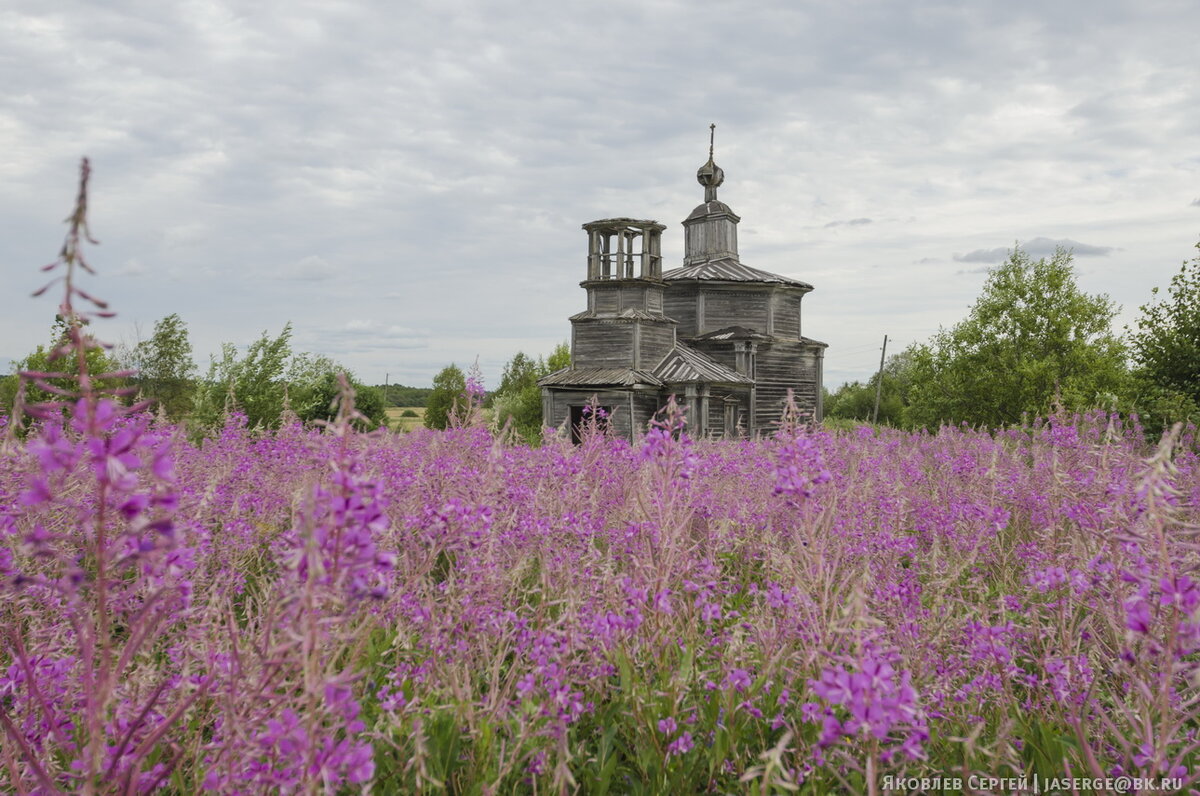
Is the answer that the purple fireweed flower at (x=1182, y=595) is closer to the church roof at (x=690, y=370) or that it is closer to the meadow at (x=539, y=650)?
the meadow at (x=539, y=650)

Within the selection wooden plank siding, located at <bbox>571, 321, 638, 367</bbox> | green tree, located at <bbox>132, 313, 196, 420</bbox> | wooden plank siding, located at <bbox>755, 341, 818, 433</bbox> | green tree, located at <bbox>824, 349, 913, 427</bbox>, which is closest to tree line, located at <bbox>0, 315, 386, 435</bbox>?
green tree, located at <bbox>132, 313, 196, 420</bbox>

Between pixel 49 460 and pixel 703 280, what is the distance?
101 ft

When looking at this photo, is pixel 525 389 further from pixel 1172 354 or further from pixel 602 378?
pixel 1172 354

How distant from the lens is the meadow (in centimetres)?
160

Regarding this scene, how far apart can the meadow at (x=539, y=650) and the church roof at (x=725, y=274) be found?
26.7 m

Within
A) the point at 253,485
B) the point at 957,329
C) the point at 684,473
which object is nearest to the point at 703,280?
the point at 957,329

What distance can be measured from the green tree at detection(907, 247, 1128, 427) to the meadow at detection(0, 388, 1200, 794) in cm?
2951

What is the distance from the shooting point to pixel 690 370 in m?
26.5

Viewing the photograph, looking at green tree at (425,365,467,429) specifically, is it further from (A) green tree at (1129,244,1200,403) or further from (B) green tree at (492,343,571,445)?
(A) green tree at (1129,244,1200,403)

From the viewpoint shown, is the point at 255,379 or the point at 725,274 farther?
the point at 725,274

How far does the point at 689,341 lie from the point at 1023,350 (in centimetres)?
1531

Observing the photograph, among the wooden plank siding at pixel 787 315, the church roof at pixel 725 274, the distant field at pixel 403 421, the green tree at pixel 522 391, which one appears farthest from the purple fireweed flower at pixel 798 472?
the green tree at pixel 522 391

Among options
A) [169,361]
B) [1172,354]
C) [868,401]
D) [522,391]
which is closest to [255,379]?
[169,361]

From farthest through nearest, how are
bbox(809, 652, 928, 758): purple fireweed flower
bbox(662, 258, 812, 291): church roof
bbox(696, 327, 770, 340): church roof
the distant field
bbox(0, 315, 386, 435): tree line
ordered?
bbox(662, 258, 812, 291): church roof → bbox(696, 327, 770, 340): church roof → bbox(0, 315, 386, 435): tree line → the distant field → bbox(809, 652, 928, 758): purple fireweed flower
